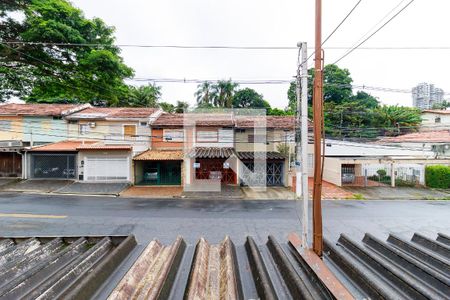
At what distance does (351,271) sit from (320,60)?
11.6 feet

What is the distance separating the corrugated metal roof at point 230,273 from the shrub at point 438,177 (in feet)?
70.7

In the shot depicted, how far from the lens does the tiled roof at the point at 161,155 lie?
19266 mm

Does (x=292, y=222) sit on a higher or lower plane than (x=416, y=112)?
lower

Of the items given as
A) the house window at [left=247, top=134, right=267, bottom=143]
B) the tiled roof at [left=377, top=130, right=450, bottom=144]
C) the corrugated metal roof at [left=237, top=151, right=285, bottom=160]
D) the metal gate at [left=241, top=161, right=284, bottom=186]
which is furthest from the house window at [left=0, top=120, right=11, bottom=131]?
the tiled roof at [left=377, top=130, right=450, bottom=144]

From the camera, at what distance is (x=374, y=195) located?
17.7m

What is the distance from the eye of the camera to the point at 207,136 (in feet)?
67.7

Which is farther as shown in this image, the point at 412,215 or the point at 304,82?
the point at 412,215

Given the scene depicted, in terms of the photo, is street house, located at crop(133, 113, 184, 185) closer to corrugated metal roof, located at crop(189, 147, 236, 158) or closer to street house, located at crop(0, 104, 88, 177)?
corrugated metal roof, located at crop(189, 147, 236, 158)

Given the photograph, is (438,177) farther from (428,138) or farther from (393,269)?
(393,269)

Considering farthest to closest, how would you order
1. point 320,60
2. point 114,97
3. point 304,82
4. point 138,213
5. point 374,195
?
point 374,195 < point 138,213 < point 114,97 < point 304,82 < point 320,60

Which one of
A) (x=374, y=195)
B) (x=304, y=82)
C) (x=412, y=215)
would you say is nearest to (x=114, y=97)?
(x=304, y=82)

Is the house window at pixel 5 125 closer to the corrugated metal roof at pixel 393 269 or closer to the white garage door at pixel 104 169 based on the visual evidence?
the white garage door at pixel 104 169

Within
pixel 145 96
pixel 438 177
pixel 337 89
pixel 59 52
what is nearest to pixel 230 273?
pixel 59 52

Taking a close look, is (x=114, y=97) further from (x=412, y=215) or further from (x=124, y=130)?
(x=412, y=215)
